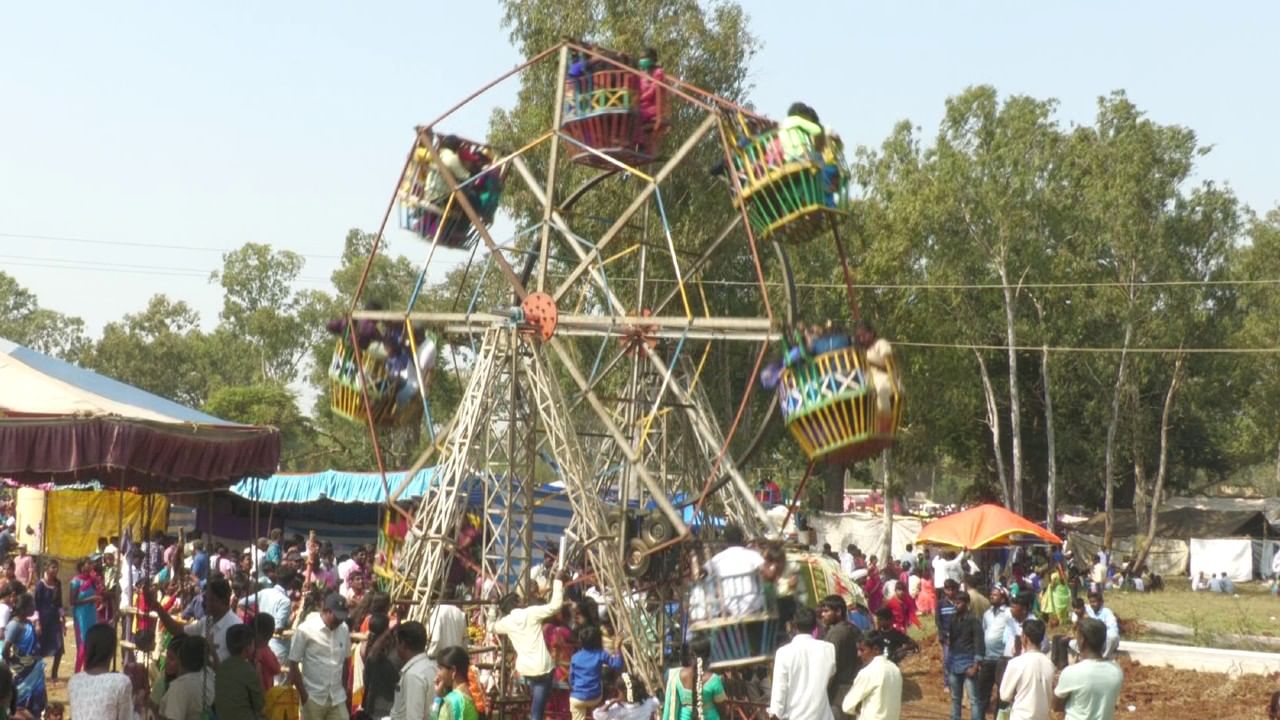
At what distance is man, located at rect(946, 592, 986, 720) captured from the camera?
15.1 meters

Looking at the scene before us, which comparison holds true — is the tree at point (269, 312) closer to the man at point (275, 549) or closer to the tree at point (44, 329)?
the tree at point (44, 329)

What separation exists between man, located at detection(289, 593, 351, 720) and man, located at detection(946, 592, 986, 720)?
612 cm

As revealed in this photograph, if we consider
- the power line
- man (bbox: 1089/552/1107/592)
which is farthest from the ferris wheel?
the power line

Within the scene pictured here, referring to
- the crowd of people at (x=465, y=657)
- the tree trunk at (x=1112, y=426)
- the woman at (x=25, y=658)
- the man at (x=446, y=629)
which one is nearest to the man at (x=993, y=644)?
the crowd of people at (x=465, y=657)

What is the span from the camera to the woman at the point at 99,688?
855 cm

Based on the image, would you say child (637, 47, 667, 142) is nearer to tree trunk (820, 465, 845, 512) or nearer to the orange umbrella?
the orange umbrella

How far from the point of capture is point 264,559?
2341 centimetres

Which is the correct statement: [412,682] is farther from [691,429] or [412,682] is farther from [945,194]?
[945,194]

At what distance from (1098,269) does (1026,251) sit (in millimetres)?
3321

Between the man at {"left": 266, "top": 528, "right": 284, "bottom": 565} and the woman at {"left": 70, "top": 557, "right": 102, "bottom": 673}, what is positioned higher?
the man at {"left": 266, "top": 528, "right": 284, "bottom": 565}

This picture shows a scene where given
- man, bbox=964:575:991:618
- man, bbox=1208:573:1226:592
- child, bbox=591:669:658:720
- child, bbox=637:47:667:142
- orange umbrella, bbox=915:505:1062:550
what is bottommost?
child, bbox=591:669:658:720

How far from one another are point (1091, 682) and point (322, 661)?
5.16m

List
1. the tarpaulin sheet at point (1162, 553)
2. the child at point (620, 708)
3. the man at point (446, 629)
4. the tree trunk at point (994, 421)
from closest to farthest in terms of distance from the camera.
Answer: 1. the child at point (620, 708)
2. the man at point (446, 629)
3. the tree trunk at point (994, 421)
4. the tarpaulin sheet at point (1162, 553)

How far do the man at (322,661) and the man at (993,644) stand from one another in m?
6.28
